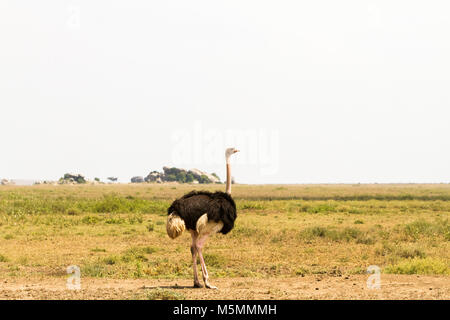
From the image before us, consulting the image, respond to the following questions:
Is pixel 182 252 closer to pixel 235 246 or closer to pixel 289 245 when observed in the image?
pixel 235 246

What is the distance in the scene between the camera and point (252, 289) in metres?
10.8

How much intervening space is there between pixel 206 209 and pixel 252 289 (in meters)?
1.69

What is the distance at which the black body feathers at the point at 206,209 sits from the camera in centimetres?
1063

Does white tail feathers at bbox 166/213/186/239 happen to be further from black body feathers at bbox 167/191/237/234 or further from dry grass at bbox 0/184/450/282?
dry grass at bbox 0/184/450/282

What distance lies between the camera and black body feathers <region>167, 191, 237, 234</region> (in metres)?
10.6

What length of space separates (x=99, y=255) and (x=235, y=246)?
4423 millimetres

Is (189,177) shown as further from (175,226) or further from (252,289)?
(175,226)

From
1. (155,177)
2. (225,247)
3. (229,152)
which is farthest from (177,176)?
(229,152)

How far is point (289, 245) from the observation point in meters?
19.7

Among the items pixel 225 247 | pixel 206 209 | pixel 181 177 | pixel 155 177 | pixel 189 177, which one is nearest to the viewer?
pixel 206 209

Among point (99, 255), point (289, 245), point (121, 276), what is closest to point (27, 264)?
point (99, 255)

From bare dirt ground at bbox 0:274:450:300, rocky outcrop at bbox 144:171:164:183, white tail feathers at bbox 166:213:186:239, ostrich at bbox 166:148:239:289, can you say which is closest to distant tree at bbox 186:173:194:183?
rocky outcrop at bbox 144:171:164:183

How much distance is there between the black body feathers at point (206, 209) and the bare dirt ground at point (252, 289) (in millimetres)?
1255

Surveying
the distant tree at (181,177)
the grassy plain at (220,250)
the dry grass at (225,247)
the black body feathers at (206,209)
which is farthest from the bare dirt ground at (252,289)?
the distant tree at (181,177)
